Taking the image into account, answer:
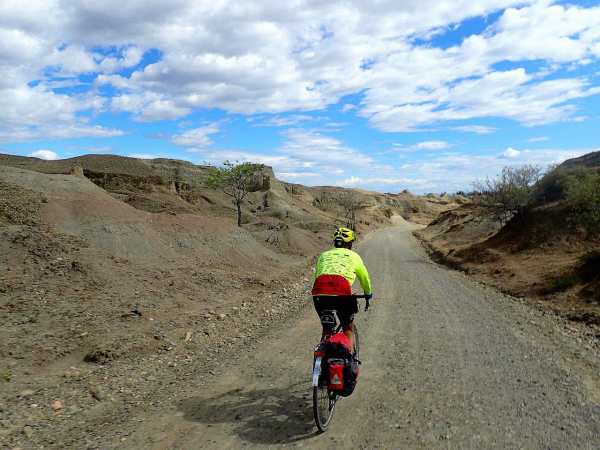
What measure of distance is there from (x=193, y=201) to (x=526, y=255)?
3479 cm

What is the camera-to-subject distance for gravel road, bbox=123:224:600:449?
5.02 meters

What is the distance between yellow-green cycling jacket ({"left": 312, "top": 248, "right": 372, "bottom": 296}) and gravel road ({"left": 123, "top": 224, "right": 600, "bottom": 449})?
5.43ft

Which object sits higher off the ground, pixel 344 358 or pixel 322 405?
pixel 344 358

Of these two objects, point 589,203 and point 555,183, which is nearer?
point 589,203

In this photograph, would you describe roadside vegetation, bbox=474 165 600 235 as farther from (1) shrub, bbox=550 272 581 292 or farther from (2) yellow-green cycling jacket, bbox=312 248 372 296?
(2) yellow-green cycling jacket, bbox=312 248 372 296

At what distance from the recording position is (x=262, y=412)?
5711mm

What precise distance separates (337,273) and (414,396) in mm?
2288

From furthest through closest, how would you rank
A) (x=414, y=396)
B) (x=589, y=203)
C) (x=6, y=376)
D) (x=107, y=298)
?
(x=589, y=203) → (x=107, y=298) → (x=6, y=376) → (x=414, y=396)

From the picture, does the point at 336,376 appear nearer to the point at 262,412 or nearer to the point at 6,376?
the point at 262,412

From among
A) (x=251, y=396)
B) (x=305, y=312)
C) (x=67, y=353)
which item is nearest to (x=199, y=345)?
(x=67, y=353)

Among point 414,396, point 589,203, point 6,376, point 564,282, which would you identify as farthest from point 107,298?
point 589,203

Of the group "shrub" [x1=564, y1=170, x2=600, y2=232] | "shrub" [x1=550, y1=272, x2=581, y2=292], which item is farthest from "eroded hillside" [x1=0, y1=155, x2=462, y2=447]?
"shrub" [x1=564, y1=170, x2=600, y2=232]

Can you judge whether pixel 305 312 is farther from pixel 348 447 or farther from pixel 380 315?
pixel 348 447

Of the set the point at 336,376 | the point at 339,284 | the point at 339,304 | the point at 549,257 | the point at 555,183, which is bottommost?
the point at 336,376
